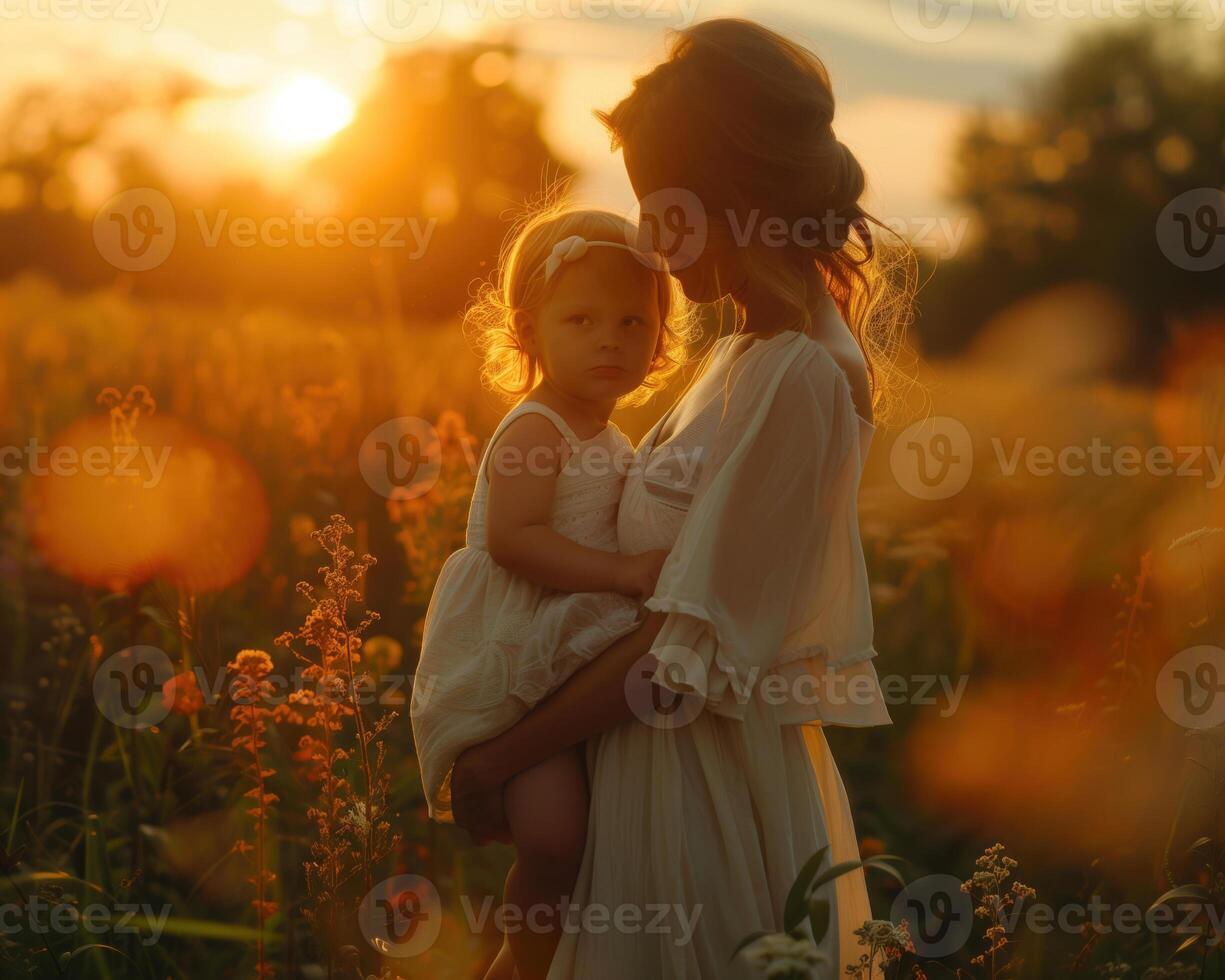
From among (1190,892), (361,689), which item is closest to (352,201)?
(361,689)

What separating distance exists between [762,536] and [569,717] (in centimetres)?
47

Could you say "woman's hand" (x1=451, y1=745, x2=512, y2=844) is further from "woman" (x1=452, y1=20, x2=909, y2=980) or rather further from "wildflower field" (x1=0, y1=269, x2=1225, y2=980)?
"wildflower field" (x1=0, y1=269, x2=1225, y2=980)

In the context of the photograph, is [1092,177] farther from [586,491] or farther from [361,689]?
[586,491]

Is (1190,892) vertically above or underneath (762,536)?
underneath

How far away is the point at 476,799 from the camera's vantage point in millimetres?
2365

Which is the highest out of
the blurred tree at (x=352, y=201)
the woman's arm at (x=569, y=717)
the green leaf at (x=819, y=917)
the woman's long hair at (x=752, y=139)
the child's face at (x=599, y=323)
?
the blurred tree at (x=352, y=201)

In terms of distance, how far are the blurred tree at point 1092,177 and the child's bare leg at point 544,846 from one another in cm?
3203

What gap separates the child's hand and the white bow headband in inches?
23.0

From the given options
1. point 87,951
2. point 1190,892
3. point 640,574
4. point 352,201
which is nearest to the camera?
point 640,574

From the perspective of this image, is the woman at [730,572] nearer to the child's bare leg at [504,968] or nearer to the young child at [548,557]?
the young child at [548,557]

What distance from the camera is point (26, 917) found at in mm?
2865

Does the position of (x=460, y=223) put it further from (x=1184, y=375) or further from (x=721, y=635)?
(x=721, y=635)

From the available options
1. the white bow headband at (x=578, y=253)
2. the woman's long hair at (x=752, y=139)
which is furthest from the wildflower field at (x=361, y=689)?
the woman's long hair at (x=752, y=139)

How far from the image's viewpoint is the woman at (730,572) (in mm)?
2197
